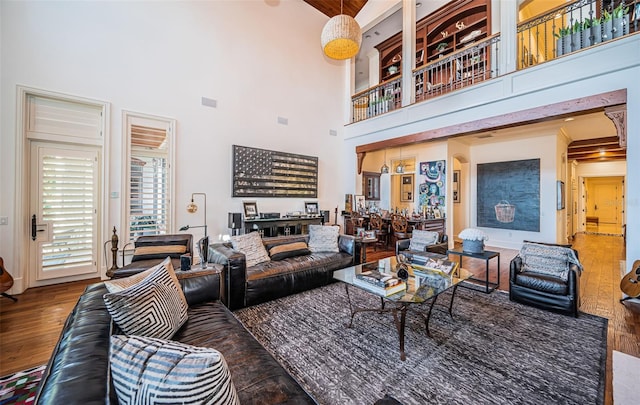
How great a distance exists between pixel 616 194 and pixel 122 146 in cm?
1718

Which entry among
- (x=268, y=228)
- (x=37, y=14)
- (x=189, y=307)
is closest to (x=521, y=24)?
(x=268, y=228)

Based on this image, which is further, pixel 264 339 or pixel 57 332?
pixel 57 332

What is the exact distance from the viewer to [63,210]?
149 inches

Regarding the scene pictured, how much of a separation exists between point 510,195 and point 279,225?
601cm

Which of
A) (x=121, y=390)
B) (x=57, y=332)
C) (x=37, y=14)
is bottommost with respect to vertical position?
(x=57, y=332)

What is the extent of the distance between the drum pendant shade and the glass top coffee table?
3355mm

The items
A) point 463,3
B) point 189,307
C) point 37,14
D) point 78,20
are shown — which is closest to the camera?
point 189,307

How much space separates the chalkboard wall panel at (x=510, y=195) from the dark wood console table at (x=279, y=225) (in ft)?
15.7

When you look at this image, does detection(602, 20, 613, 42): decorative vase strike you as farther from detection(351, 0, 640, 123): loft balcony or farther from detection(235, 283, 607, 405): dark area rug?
detection(235, 283, 607, 405): dark area rug

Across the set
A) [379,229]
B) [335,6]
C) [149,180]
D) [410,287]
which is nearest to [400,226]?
[379,229]

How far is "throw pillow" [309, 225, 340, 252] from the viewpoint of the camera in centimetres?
417

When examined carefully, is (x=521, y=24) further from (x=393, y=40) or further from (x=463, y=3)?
(x=393, y=40)

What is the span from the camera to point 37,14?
3533 mm

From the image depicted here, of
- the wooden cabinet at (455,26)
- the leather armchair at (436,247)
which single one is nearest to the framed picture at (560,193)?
the leather armchair at (436,247)
